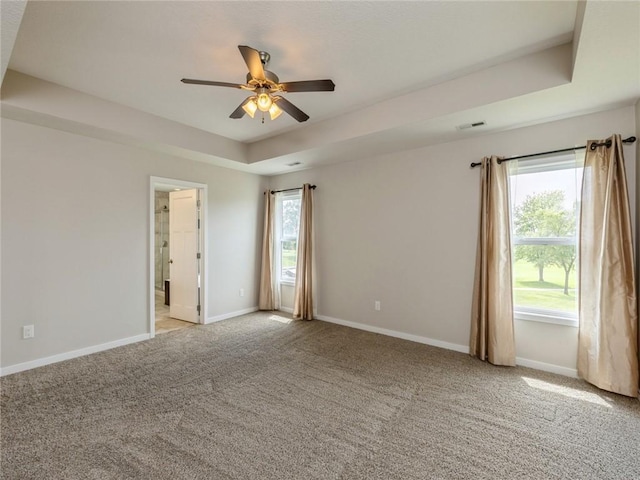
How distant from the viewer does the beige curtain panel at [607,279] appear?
8.24 feet

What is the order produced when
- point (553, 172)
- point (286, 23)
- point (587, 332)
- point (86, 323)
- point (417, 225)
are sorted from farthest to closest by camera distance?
point (417, 225)
point (86, 323)
point (553, 172)
point (587, 332)
point (286, 23)

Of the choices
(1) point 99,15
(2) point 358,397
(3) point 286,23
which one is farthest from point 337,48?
(2) point 358,397

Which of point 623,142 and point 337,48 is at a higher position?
point 337,48

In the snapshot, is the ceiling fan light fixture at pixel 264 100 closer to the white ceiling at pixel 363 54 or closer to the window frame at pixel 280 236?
the white ceiling at pixel 363 54

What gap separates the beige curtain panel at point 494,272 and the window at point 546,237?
17 cm

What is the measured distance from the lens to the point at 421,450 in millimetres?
1910

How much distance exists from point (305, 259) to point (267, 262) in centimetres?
90

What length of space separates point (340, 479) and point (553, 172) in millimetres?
3463

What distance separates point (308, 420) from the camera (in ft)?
7.27

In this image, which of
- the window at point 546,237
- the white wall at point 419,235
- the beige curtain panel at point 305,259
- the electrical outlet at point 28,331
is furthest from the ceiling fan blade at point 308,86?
the electrical outlet at point 28,331

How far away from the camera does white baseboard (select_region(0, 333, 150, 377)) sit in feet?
9.66

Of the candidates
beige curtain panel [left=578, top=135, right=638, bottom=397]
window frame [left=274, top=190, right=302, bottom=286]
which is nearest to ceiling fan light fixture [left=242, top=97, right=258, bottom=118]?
window frame [left=274, top=190, right=302, bottom=286]

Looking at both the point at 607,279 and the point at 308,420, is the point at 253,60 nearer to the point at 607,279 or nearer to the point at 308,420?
the point at 308,420

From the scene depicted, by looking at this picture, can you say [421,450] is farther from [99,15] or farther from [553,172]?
[99,15]
